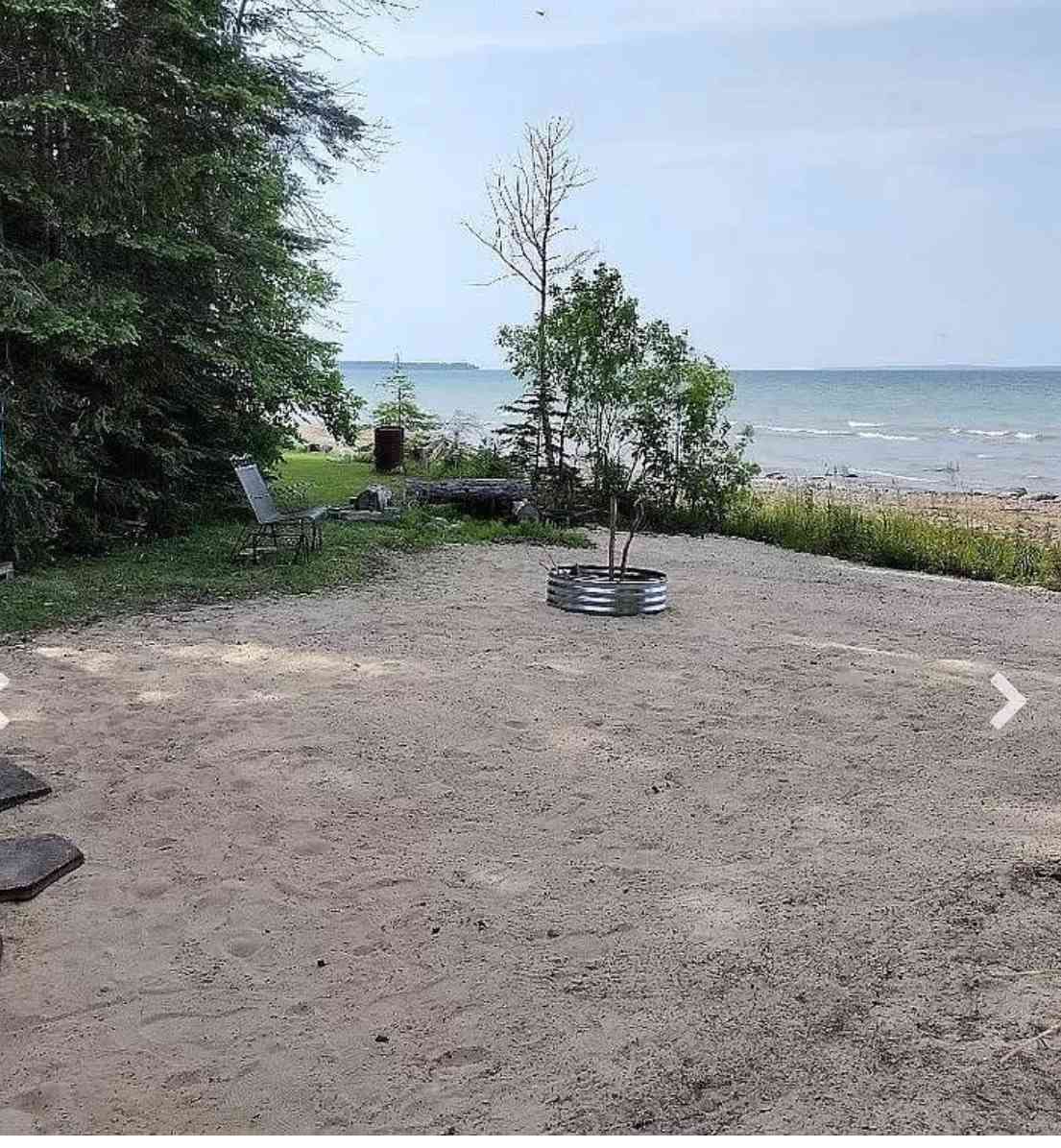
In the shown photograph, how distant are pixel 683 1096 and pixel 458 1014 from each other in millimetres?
476

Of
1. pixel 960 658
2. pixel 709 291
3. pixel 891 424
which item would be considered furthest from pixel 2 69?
pixel 891 424

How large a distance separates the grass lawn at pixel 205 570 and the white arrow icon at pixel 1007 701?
3.51 meters

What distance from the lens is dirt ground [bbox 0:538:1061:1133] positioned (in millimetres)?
1965

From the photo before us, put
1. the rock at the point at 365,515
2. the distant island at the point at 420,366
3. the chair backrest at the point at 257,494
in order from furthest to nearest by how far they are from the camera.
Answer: the distant island at the point at 420,366 → the rock at the point at 365,515 → the chair backrest at the point at 257,494

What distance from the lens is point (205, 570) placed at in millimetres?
6801

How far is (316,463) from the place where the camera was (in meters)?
13.9

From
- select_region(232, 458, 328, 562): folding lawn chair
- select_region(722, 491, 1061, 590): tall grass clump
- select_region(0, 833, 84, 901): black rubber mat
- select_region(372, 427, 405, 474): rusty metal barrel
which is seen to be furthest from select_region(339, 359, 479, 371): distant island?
select_region(0, 833, 84, 901): black rubber mat

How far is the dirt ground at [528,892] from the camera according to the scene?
196 centimetres

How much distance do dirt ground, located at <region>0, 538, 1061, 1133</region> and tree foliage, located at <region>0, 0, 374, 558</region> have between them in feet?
7.22

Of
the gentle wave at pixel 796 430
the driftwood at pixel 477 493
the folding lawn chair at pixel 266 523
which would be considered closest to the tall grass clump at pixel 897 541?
the driftwood at pixel 477 493

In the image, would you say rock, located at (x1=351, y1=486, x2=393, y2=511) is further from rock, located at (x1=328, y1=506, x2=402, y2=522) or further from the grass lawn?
the grass lawn

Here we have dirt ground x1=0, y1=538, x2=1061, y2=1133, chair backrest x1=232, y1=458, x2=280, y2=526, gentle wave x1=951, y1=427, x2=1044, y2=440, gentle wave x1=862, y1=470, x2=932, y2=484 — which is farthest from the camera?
gentle wave x1=951, y1=427, x2=1044, y2=440

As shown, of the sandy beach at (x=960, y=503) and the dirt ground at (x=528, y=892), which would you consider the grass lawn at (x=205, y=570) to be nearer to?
the dirt ground at (x=528, y=892)

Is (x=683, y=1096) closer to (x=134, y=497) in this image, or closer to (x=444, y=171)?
(x=134, y=497)
